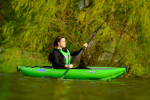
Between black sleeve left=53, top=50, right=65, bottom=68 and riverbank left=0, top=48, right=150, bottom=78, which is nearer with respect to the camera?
black sleeve left=53, top=50, right=65, bottom=68

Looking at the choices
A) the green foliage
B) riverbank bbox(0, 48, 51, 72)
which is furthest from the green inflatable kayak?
riverbank bbox(0, 48, 51, 72)

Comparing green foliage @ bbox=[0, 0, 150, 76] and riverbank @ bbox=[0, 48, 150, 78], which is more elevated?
green foliage @ bbox=[0, 0, 150, 76]

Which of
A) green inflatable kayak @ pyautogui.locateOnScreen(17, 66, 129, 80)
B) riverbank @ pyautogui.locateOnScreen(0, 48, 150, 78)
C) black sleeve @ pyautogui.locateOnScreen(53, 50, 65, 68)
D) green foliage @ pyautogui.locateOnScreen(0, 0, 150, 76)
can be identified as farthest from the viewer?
riverbank @ pyautogui.locateOnScreen(0, 48, 150, 78)

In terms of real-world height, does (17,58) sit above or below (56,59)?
below

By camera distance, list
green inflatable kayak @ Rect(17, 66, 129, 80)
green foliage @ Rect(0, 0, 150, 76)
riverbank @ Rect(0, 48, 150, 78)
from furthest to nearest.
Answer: riverbank @ Rect(0, 48, 150, 78)
green foliage @ Rect(0, 0, 150, 76)
green inflatable kayak @ Rect(17, 66, 129, 80)

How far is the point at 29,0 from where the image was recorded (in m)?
9.98

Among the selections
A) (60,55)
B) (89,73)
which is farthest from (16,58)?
(89,73)

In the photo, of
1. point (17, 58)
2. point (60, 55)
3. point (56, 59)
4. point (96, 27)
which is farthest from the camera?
point (17, 58)

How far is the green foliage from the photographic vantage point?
9.18 meters

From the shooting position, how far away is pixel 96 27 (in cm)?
973

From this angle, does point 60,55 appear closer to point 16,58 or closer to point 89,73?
point 89,73

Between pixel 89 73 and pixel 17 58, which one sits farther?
pixel 17 58

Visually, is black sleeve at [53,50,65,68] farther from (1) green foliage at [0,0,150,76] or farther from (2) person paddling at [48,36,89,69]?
(1) green foliage at [0,0,150,76]

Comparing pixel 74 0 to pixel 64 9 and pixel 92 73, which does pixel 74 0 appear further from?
pixel 92 73
